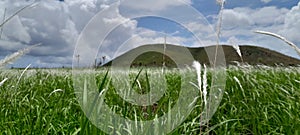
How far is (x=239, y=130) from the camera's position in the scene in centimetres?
320

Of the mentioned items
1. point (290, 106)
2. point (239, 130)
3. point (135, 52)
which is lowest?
point (239, 130)

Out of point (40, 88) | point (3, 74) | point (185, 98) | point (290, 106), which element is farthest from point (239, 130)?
point (3, 74)

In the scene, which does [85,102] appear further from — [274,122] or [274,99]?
[274,99]

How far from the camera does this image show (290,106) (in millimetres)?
3451

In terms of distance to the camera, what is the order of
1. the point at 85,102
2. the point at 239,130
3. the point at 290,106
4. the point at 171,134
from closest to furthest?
the point at 85,102 < the point at 171,134 < the point at 239,130 < the point at 290,106

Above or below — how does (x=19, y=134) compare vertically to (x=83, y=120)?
below

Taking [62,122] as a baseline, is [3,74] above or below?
above

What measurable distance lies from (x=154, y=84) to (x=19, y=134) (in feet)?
9.52

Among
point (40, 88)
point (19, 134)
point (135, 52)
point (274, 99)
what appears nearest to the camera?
point (19, 134)

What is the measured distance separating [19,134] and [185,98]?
6.80ft

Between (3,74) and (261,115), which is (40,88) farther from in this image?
(261,115)

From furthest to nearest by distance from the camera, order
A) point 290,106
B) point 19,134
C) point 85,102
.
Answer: point 290,106 < point 19,134 < point 85,102

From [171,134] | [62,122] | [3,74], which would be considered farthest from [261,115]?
[3,74]

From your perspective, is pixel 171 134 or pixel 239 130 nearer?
pixel 171 134
